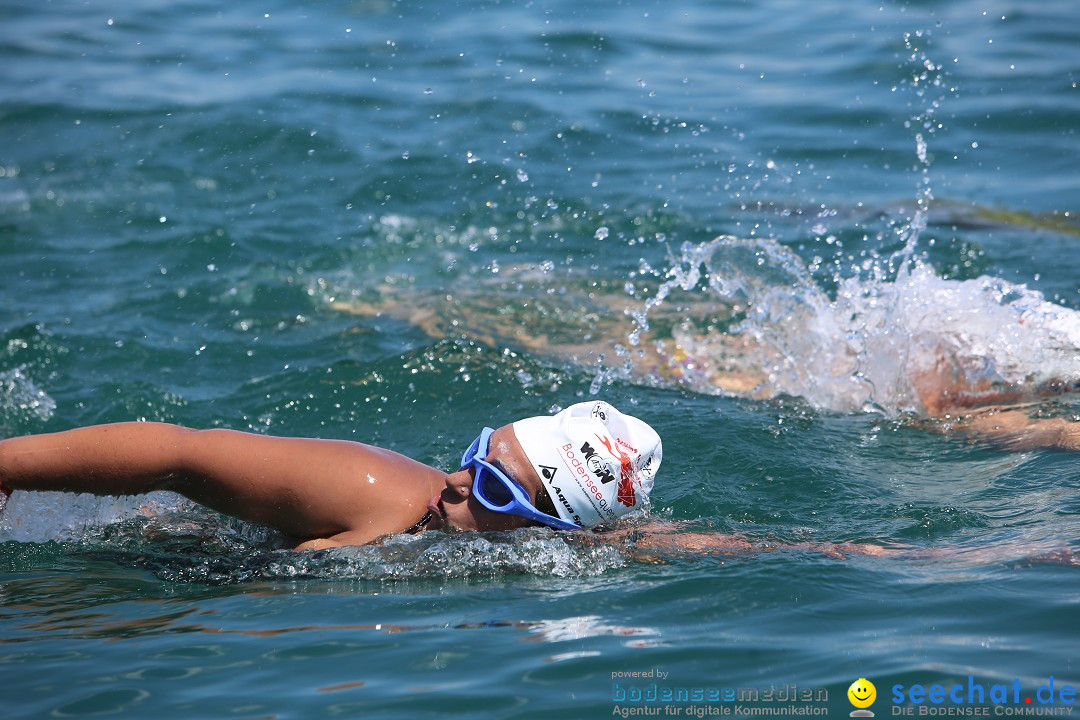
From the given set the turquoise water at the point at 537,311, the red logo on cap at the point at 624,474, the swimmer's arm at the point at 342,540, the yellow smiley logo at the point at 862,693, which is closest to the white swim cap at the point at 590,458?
the red logo on cap at the point at 624,474

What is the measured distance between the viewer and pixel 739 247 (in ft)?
25.9

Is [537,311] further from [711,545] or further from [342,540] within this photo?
[342,540]

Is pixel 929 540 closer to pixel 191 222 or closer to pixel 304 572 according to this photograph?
pixel 304 572

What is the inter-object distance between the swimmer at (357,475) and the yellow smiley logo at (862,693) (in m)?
1.20

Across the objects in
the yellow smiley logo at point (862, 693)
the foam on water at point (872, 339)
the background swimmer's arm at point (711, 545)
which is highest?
the foam on water at point (872, 339)

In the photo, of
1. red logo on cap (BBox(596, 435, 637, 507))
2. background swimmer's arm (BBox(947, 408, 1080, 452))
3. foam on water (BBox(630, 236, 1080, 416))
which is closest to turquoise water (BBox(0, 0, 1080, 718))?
foam on water (BBox(630, 236, 1080, 416))

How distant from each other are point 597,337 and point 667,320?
0.51 metres

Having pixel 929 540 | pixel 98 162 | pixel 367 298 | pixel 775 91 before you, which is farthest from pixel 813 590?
pixel 775 91

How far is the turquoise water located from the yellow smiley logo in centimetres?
4

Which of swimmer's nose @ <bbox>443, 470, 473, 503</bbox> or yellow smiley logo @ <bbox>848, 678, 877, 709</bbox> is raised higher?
swimmer's nose @ <bbox>443, 470, 473, 503</bbox>

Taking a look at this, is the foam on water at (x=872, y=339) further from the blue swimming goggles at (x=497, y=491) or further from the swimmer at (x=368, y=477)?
the blue swimming goggles at (x=497, y=491)

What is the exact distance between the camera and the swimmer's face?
4445mm

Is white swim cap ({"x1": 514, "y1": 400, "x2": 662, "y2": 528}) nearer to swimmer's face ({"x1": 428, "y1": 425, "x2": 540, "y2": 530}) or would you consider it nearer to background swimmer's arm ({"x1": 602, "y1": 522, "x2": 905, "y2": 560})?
swimmer's face ({"x1": 428, "y1": 425, "x2": 540, "y2": 530})

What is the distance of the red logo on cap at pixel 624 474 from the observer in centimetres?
445
